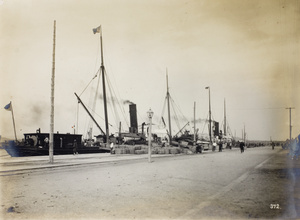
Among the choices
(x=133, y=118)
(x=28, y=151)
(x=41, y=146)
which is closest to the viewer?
(x=28, y=151)

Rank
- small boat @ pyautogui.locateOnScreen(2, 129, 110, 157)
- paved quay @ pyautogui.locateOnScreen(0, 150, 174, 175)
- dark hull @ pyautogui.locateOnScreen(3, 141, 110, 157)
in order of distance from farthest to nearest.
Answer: small boat @ pyautogui.locateOnScreen(2, 129, 110, 157) → dark hull @ pyautogui.locateOnScreen(3, 141, 110, 157) → paved quay @ pyautogui.locateOnScreen(0, 150, 174, 175)

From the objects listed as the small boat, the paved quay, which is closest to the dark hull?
the small boat

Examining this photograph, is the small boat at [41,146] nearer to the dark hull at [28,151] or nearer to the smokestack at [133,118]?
the dark hull at [28,151]

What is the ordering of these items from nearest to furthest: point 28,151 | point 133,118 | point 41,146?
point 28,151
point 41,146
point 133,118

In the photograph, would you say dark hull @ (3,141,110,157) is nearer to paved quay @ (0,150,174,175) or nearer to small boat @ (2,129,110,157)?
small boat @ (2,129,110,157)

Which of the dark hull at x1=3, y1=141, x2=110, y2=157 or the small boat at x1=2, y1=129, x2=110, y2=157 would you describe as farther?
the small boat at x1=2, y1=129, x2=110, y2=157

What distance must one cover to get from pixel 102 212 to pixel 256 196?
13.4ft

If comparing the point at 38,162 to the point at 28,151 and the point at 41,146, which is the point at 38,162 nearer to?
the point at 28,151

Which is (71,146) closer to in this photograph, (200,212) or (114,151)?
(114,151)

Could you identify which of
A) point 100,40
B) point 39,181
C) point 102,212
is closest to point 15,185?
point 39,181

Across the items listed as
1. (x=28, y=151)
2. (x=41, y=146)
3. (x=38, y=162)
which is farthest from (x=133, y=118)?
(x=38, y=162)

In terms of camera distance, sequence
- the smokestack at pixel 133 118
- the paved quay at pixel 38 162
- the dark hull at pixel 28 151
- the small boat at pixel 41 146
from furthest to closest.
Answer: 1. the smokestack at pixel 133 118
2. the small boat at pixel 41 146
3. the dark hull at pixel 28 151
4. the paved quay at pixel 38 162

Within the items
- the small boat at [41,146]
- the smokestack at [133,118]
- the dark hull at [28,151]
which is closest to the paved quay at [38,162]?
the dark hull at [28,151]

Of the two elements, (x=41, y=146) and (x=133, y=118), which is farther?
(x=133, y=118)
